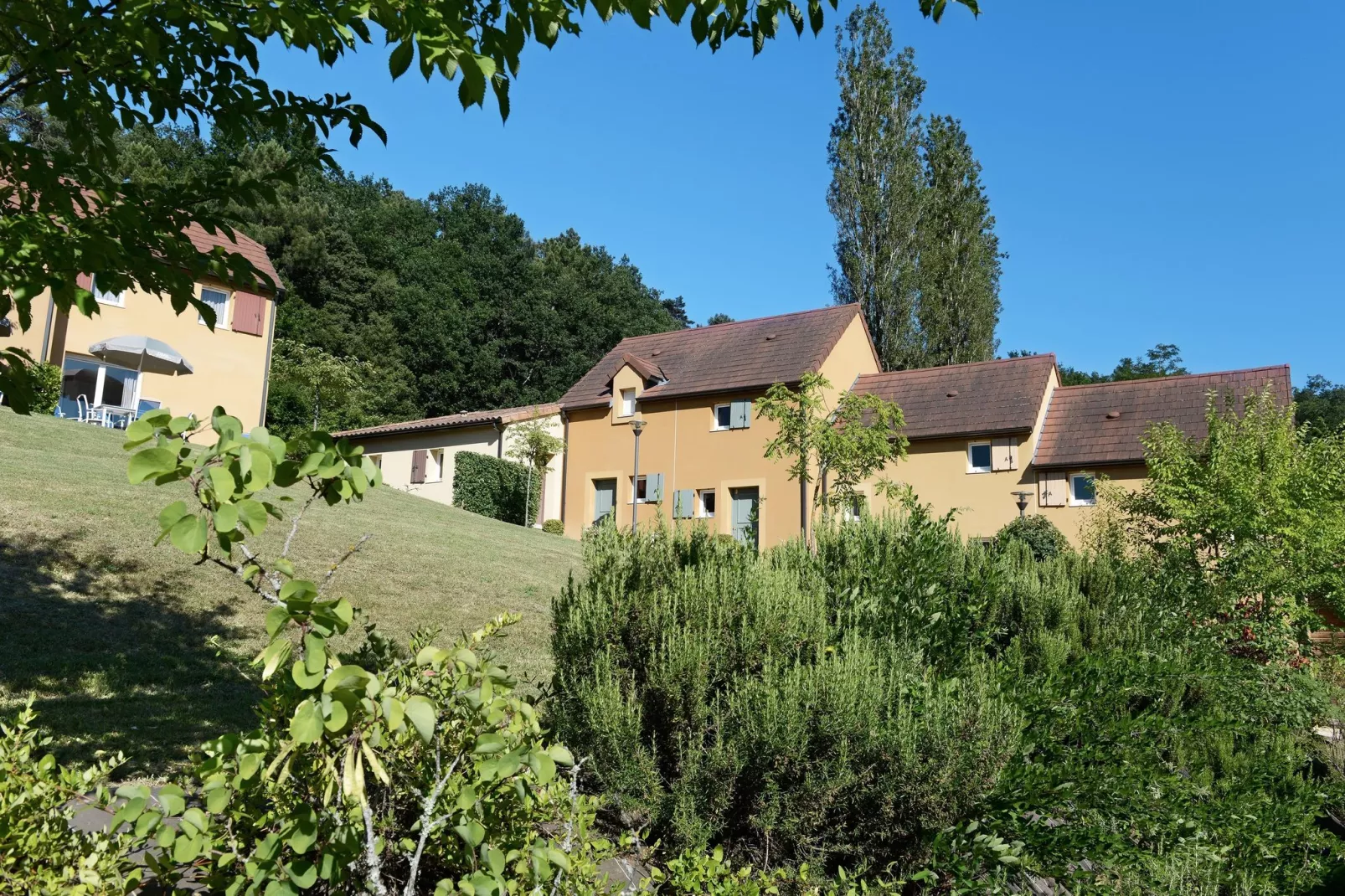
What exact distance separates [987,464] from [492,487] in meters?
15.0

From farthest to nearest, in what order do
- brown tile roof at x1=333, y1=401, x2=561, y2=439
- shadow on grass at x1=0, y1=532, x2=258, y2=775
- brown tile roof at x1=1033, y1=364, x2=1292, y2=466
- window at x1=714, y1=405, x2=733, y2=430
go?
brown tile roof at x1=333, y1=401, x2=561, y2=439, window at x1=714, y1=405, x2=733, y2=430, brown tile roof at x1=1033, y1=364, x2=1292, y2=466, shadow on grass at x1=0, y1=532, x2=258, y2=775

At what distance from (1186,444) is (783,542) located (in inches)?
557

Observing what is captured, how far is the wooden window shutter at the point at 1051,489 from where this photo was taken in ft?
82.7

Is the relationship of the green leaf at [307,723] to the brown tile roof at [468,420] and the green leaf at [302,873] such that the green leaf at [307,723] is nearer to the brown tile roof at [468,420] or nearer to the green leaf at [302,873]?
the green leaf at [302,873]

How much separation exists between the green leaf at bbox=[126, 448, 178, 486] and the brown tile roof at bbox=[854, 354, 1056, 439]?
977 inches

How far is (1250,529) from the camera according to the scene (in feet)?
46.0

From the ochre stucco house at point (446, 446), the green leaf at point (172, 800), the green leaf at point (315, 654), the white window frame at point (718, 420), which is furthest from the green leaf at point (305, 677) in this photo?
the ochre stucco house at point (446, 446)

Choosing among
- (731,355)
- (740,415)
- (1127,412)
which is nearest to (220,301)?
(731,355)

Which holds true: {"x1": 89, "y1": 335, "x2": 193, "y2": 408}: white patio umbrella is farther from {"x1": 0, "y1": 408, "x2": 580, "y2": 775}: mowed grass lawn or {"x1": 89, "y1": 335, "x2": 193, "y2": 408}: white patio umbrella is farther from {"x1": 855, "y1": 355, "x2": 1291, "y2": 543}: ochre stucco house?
{"x1": 855, "y1": 355, "x2": 1291, "y2": 543}: ochre stucco house

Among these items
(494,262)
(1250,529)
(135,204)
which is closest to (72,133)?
(135,204)

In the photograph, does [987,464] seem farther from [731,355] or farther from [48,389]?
[48,389]

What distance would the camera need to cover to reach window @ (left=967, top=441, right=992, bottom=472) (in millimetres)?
26516

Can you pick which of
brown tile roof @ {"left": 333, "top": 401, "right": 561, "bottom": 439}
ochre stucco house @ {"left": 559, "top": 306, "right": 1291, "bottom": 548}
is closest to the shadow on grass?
ochre stucco house @ {"left": 559, "top": 306, "right": 1291, "bottom": 548}

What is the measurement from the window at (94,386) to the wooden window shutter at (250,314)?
3.04m
